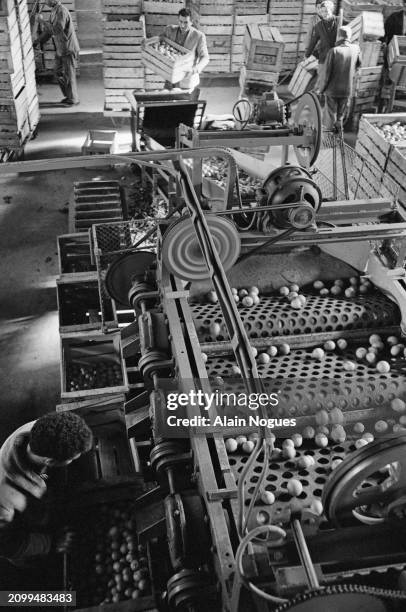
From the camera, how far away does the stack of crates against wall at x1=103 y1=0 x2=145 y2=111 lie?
9211 mm

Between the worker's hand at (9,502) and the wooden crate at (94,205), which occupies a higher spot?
the wooden crate at (94,205)

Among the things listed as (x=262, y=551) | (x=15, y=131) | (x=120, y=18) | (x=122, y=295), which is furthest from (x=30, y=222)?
(x=262, y=551)

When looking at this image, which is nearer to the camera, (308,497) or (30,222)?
(308,497)

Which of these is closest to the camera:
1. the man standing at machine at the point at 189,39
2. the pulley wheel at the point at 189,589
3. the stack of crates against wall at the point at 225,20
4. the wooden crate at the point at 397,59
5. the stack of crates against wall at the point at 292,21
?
the pulley wheel at the point at 189,589

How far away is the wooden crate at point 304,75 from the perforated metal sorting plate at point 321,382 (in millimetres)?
7000

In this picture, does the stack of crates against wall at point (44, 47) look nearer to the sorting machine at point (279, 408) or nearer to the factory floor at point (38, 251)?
the factory floor at point (38, 251)

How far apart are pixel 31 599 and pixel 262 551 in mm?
2055

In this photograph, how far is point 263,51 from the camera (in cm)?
873

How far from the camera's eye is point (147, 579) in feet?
11.1

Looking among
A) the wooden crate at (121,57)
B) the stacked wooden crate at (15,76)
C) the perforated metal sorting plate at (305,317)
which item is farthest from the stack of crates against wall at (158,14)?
the perforated metal sorting plate at (305,317)

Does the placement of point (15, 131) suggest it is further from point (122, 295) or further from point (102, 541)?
point (102, 541)

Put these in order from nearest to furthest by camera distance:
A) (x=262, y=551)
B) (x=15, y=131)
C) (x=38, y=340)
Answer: (x=262, y=551), (x=38, y=340), (x=15, y=131)

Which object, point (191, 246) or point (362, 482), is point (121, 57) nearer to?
point (191, 246)

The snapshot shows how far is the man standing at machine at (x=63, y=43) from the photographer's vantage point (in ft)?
31.6
